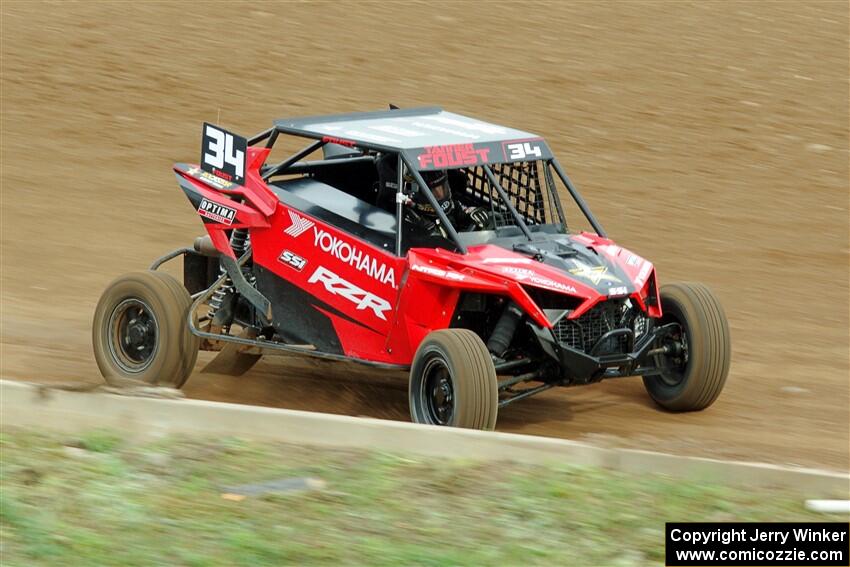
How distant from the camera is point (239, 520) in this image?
5.91 meters

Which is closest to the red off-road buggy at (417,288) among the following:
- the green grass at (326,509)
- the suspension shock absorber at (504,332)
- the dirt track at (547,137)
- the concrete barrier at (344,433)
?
the suspension shock absorber at (504,332)

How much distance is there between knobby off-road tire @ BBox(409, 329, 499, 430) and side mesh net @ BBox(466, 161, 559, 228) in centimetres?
132

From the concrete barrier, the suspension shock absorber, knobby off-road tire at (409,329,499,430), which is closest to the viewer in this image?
the concrete barrier

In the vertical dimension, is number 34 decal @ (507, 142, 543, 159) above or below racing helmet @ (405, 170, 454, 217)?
above

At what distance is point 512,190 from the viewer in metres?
9.28

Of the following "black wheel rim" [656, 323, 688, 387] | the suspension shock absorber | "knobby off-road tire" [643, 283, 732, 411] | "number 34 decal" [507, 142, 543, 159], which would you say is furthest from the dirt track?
"number 34 decal" [507, 142, 543, 159]

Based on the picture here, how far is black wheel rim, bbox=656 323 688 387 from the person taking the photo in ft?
29.2

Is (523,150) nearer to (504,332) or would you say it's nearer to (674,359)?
(504,332)

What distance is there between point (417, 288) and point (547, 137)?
7.99 meters

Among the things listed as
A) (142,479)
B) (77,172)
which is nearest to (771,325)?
(142,479)

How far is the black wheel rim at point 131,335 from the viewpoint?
9375 mm

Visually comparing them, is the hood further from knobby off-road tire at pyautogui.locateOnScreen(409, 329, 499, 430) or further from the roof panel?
the roof panel

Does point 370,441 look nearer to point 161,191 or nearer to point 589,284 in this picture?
point 589,284

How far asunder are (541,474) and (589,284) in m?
1.86
